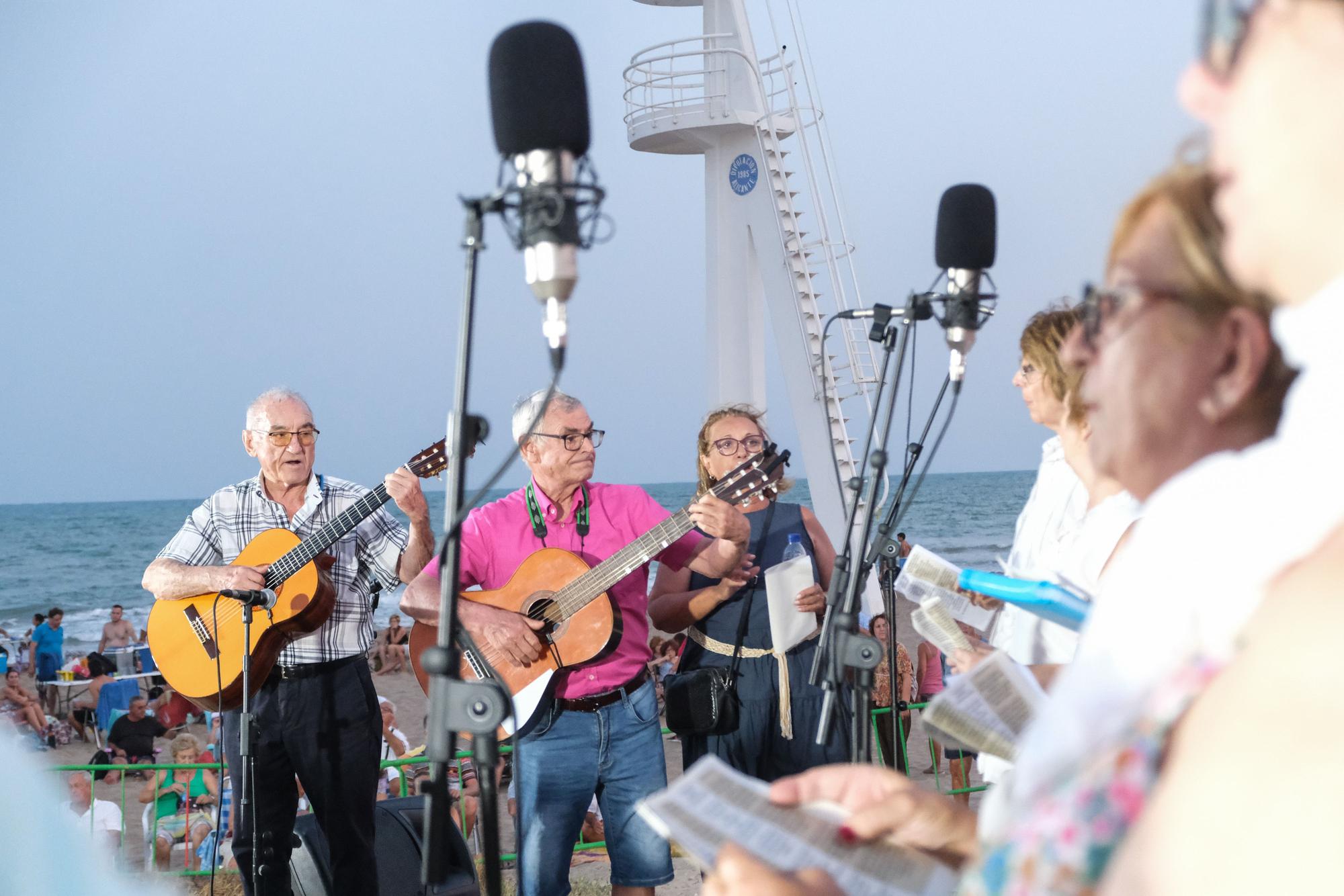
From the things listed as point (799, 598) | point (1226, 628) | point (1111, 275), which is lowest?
point (799, 598)

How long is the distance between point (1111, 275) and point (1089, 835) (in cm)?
59

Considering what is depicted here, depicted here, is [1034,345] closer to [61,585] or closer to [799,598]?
[799,598]

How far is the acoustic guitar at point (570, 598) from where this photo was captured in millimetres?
3734

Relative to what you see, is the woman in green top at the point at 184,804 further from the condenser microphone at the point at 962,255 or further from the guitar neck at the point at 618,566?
the condenser microphone at the point at 962,255

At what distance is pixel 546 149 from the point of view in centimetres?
204

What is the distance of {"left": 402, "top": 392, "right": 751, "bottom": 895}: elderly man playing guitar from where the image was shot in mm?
3701

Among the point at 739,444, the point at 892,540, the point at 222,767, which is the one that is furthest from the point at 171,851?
the point at 892,540

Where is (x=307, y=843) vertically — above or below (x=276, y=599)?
below

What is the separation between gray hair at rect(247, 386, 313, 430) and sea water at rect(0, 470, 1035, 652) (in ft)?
49.0

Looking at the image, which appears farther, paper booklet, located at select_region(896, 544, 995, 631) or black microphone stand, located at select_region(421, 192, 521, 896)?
paper booklet, located at select_region(896, 544, 995, 631)

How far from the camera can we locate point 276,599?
4238 millimetres

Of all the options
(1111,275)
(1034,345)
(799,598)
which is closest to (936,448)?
(1034,345)

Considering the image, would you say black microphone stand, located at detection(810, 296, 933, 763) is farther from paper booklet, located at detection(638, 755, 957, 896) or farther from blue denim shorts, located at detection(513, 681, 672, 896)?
paper booklet, located at detection(638, 755, 957, 896)

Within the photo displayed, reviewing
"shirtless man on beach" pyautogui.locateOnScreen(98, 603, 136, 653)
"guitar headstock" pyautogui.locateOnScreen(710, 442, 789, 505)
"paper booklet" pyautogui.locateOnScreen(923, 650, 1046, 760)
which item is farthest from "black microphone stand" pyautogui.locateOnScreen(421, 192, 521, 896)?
"shirtless man on beach" pyautogui.locateOnScreen(98, 603, 136, 653)
